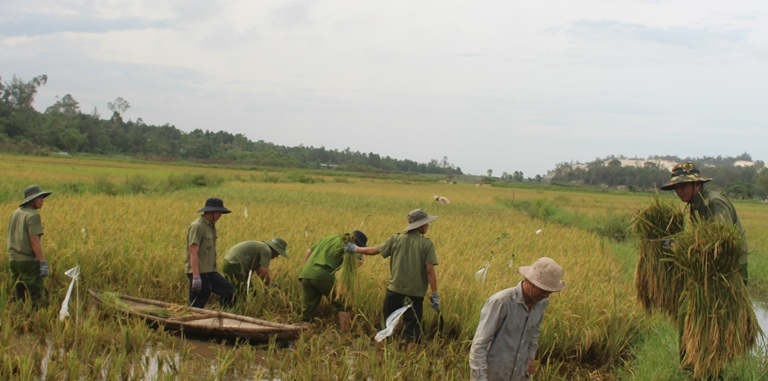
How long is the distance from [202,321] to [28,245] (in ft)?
5.70

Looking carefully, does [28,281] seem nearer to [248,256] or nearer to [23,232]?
[23,232]

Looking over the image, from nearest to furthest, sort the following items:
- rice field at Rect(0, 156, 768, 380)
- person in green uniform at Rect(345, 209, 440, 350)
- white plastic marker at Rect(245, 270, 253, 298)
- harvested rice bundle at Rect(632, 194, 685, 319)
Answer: harvested rice bundle at Rect(632, 194, 685, 319), rice field at Rect(0, 156, 768, 380), person in green uniform at Rect(345, 209, 440, 350), white plastic marker at Rect(245, 270, 253, 298)

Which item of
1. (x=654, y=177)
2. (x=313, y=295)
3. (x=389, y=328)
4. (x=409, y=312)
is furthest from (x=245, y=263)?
(x=654, y=177)

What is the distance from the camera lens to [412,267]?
190 inches

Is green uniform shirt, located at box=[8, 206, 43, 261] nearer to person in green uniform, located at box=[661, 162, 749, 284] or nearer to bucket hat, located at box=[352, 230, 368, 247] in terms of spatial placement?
bucket hat, located at box=[352, 230, 368, 247]

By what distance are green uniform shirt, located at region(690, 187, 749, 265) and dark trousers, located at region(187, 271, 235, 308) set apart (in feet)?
12.6

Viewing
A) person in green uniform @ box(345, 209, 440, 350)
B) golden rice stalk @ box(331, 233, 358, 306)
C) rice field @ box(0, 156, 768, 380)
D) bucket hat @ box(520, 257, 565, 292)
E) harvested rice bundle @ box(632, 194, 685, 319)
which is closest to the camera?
bucket hat @ box(520, 257, 565, 292)

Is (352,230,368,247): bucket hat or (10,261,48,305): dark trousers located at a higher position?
(352,230,368,247): bucket hat

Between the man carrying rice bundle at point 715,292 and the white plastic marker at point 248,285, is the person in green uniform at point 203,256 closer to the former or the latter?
the white plastic marker at point 248,285

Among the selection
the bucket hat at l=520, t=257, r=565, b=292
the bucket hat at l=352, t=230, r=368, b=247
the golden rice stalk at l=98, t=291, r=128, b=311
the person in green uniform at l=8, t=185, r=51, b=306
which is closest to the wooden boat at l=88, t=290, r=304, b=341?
the golden rice stalk at l=98, t=291, r=128, b=311

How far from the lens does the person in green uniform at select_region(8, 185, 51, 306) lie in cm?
532

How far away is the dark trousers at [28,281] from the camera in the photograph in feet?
17.7

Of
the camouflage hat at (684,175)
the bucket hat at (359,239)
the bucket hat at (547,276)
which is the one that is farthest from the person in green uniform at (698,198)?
the bucket hat at (359,239)

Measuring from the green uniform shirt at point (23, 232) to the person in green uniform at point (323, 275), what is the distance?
7.46 ft
